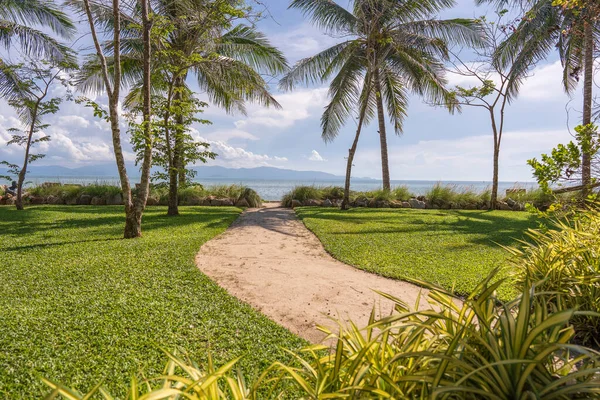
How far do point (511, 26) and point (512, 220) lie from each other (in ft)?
20.2

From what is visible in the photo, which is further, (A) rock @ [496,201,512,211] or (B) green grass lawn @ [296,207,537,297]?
(A) rock @ [496,201,512,211]

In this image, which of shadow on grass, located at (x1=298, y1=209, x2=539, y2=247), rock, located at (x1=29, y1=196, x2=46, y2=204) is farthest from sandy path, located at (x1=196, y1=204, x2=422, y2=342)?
rock, located at (x1=29, y1=196, x2=46, y2=204)

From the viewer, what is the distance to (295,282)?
4.21m

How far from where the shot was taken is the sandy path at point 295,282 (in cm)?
328

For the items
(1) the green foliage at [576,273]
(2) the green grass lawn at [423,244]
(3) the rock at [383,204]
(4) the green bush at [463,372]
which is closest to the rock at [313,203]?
(3) the rock at [383,204]

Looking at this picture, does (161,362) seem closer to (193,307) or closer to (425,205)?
(193,307)

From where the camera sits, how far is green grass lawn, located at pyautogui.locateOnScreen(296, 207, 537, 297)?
4.66 metres

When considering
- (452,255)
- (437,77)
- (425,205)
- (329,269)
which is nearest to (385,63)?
(437,77)

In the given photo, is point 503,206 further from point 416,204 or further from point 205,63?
point 205,63

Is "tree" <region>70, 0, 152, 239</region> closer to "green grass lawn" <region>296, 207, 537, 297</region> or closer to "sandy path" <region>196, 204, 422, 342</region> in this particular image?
"sandy path" <region>196, 204, 422, 342</region>

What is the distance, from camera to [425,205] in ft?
48.6

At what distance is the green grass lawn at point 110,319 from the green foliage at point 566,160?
287 cm

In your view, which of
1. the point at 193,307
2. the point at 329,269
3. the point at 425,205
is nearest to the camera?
the point at 193,307

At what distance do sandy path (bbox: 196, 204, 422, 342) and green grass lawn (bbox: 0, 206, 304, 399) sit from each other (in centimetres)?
26
